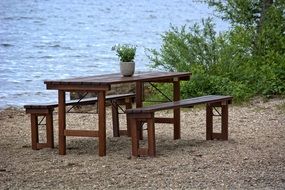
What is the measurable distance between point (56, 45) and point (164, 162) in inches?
994

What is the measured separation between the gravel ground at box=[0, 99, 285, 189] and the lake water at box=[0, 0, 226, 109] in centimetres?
520

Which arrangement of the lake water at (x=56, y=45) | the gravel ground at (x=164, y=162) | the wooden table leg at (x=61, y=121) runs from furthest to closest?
the lake water at (x=56, y=45) < the wooden table leg at (x=61, y=121) < the gravel ground at (x=164, y=162)

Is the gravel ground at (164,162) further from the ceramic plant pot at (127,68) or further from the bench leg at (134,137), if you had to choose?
the ceramic plant pot at (127,68)

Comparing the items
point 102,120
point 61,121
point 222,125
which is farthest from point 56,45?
point 102,120

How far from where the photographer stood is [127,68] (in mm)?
9164

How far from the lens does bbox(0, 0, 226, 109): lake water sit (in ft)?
64.3

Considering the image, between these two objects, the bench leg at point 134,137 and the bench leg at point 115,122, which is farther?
the bench leg at point 115,122

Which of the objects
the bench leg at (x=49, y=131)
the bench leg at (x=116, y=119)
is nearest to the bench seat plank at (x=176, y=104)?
the bench leg at (x=116, y=119)

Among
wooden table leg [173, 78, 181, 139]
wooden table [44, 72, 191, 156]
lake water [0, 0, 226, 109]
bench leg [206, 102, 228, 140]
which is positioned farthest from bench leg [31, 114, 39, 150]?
lake water [0, 0, 226, 109]

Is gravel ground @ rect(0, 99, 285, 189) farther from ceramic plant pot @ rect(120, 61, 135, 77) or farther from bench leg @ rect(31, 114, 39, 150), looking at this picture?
ceramic plant pot @ rect(120, 61, 135, 77)

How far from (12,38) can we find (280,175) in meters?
30.2

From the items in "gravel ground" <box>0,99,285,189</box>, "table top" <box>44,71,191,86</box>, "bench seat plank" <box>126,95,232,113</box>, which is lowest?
"gravel ground" <box>0,99,285,189</box>

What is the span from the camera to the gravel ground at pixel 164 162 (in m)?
7.35

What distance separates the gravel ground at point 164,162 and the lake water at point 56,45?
205 inches
